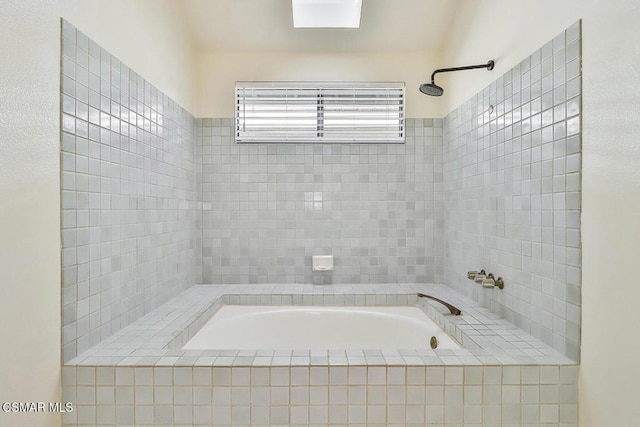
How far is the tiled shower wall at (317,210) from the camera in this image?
2754 mm

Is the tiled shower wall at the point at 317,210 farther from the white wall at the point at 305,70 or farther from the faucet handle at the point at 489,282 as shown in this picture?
the faucet handle at the point at 489,282

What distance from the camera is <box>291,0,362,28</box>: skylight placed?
2.36 meters

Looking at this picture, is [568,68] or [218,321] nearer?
[568,68]

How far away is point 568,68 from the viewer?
4.71ft

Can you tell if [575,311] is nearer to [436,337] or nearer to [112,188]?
[436,337]

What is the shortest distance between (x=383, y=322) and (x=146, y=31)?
2.05m

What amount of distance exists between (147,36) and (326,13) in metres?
1.07

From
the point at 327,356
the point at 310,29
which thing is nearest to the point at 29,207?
the point at 327,356

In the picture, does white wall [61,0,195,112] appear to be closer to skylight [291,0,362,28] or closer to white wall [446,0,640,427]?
skylight [291,0,362,28]

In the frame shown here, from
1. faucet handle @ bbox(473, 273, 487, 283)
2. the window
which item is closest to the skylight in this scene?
the window

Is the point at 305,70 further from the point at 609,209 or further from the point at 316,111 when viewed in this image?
the point at 609,209

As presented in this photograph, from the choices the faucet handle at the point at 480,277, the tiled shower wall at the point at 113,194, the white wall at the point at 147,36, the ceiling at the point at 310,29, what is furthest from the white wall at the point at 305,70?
the faucet handle at the point at 480,277

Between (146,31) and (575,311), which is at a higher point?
(146,31)

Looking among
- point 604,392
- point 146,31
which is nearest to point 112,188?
point 146,31
